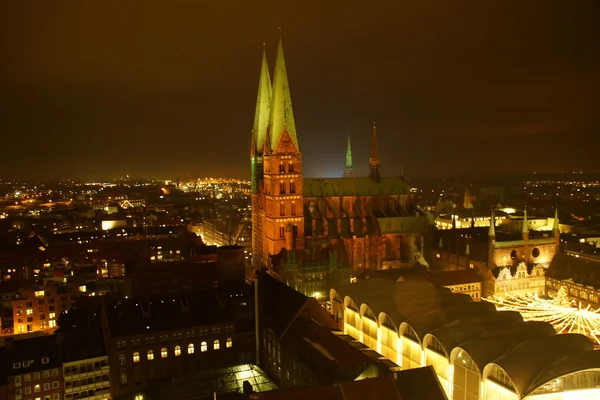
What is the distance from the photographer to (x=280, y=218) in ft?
250

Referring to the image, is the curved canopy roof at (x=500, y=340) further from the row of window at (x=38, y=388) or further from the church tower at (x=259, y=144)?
the church tower at (x=259, y=144)

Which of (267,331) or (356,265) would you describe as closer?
(267,331)

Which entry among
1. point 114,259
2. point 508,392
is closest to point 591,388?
point 508,392

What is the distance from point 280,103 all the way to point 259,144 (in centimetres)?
1023

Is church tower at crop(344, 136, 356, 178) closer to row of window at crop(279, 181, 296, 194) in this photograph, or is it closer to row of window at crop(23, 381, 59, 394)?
Answer: row of window at crop(279, 181, 296, 194)

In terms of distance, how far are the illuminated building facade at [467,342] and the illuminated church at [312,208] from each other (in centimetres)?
2260

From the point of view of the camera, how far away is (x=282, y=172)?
75.9 meters

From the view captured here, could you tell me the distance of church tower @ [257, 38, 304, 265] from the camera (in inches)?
2908

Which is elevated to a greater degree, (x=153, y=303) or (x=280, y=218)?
(x=280, y=218)

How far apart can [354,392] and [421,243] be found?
192 ft

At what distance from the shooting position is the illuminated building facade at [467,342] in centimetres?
3073

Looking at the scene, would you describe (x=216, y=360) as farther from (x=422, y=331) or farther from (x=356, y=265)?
(x=356, y=265)

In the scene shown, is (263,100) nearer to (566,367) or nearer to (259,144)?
(259,144)

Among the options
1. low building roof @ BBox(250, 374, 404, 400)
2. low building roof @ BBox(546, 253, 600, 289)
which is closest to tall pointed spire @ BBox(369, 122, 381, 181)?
low building roof @ BBox(546, 253, 600, 289)
